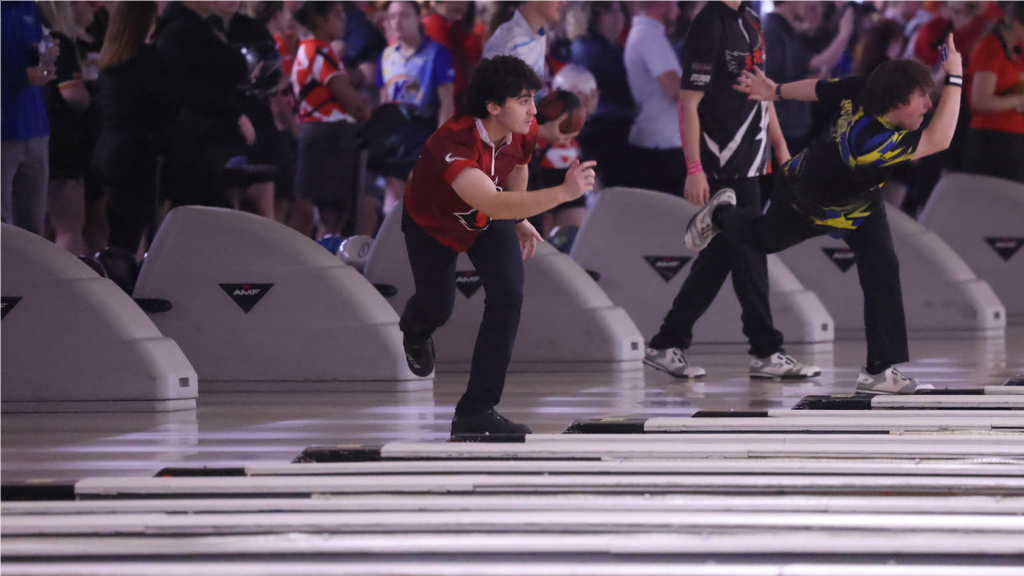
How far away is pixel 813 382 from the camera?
5.68 m

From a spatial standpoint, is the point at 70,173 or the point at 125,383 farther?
the point at 70,173

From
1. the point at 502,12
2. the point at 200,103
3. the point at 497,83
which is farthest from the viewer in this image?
the point at 502,12

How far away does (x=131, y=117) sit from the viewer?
6723 millimetres

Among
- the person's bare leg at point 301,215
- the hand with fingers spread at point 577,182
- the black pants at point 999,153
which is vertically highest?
the hand with fingers spread at point 577,182

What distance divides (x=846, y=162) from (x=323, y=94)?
11.9 ft

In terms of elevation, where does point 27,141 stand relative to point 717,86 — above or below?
below

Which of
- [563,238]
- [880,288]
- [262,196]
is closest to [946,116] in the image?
[880,288]

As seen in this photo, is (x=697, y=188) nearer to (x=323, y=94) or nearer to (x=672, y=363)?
(x=672, y=363)

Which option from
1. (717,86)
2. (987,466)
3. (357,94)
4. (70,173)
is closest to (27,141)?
(70,173)

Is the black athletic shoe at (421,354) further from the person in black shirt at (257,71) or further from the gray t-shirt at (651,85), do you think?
the gray t-shirt at (651,85)

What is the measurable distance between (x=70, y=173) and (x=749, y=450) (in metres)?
4.36

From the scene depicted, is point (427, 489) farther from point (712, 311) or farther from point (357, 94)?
point (357, 94)

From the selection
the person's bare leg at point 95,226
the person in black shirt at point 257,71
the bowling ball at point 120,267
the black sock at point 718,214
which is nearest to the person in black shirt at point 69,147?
the person's bare leg at point 95,226

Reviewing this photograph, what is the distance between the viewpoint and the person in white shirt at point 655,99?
8219 mm
